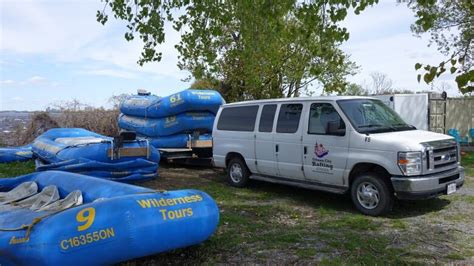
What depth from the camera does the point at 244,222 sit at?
22.5 ft

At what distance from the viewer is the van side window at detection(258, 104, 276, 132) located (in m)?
Result: 9.26

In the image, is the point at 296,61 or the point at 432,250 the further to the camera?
the point at 296,61

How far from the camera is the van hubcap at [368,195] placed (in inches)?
288

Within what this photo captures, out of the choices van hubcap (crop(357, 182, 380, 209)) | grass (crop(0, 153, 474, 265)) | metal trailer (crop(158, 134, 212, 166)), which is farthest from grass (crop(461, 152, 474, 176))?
metal trailer (crop(158, 134, 212, 166))

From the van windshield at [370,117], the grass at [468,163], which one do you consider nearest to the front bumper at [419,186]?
the van windshield at [370,117]

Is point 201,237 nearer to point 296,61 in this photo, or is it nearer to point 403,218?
point 403,218

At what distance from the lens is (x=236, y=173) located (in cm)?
1009

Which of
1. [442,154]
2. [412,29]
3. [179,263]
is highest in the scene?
[412,29]

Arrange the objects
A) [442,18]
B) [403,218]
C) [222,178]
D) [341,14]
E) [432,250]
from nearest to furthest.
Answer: [432,250] < [341,14] < [403,218] < [222,178] < [442,18]

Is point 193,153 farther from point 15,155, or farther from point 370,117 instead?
point 370,117

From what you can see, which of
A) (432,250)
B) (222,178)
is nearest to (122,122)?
(222,178)

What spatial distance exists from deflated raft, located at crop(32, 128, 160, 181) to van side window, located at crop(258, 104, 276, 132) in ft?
9.71

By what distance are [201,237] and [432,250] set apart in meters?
2.90

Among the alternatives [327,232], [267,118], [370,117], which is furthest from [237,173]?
[327,232]
